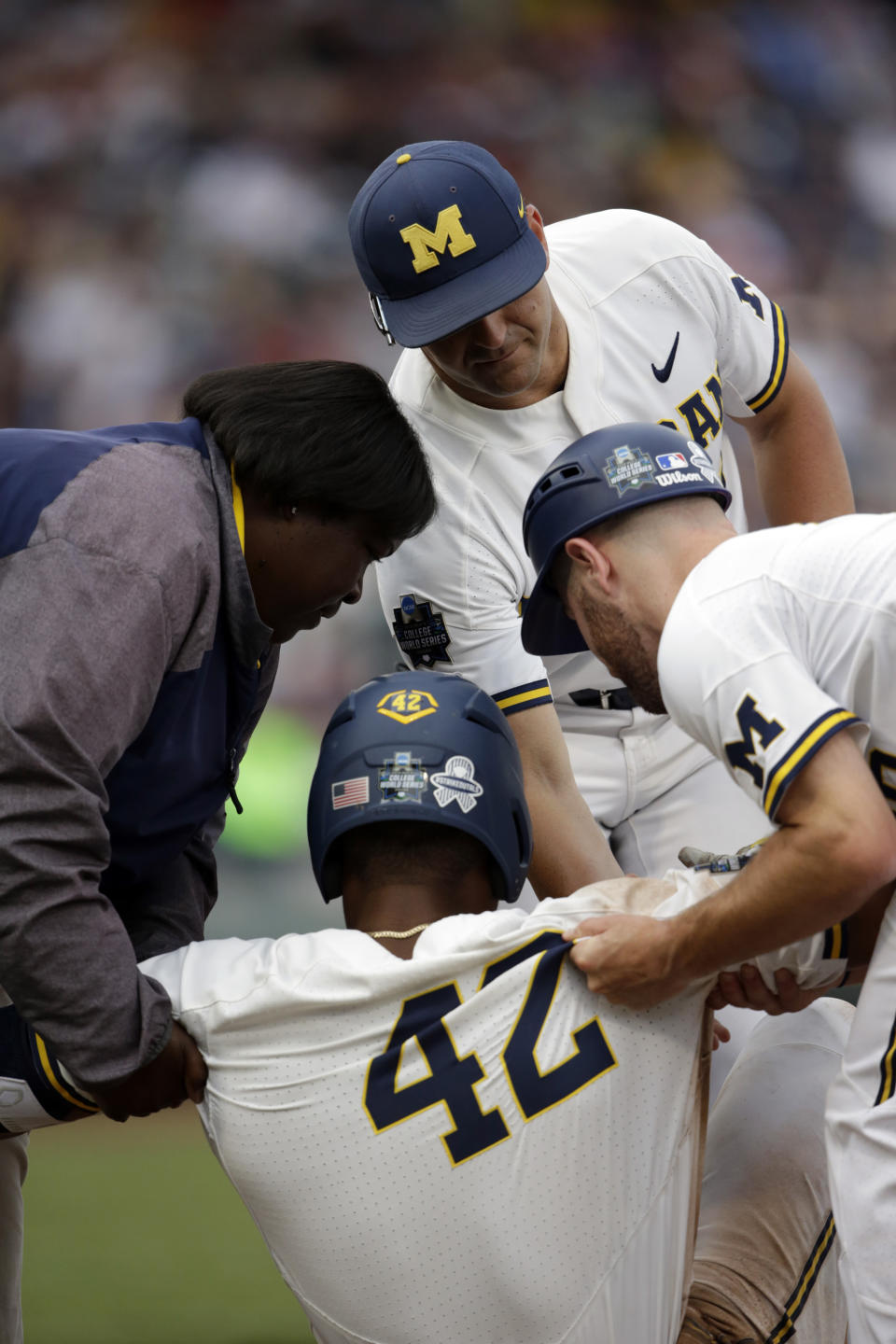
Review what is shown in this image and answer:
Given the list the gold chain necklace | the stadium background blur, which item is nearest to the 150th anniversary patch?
the gold chain necklace

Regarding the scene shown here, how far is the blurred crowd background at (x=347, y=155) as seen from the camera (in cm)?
723

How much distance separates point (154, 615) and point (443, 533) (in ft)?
3.40

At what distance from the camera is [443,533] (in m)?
2.87

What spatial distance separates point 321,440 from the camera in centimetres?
221

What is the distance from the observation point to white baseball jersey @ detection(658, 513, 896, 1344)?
1689 mm

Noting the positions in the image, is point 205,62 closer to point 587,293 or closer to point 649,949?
point 587,293

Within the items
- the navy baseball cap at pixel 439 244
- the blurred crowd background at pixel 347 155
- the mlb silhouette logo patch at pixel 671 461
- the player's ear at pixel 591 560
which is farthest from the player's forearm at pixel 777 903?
the blurred crowd background at pixel 347 155

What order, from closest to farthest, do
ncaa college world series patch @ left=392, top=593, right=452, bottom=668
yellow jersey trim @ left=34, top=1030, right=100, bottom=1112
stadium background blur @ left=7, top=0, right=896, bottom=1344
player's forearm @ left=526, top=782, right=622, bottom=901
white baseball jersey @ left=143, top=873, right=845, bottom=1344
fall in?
white baseball jersey @ left=143, top=873, right=845, bottom=1344, yellow jersey trim @ left=34, top=1030, right=100, bottom=1112, player's forearm @ left=526, top=782, right=622, bottom=901, ncaa college world series patch @ left=392, top=593, right=452, bottom=668, stadium background blur @ left=7, top=0, right=896, bottom=1344

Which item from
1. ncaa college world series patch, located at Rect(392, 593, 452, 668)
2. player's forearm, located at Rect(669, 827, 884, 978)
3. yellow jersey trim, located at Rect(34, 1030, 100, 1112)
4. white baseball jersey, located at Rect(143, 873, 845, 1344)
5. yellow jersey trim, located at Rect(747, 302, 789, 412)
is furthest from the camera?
yellow jersey trim, located at Rect(747, 302, 789, 412)

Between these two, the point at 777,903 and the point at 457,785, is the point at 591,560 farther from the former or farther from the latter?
the point at 777,903

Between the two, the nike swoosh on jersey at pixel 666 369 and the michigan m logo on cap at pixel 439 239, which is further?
the nike swoosh on jersey at pixel 666 369

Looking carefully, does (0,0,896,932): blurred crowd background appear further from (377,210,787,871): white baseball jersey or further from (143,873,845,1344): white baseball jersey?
(143,873,845,1344): white baseball jersey

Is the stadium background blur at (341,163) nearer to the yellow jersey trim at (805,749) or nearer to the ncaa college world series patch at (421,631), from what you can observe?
the ncaa college world series patch at (421,631)

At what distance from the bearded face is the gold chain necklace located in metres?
0.43
